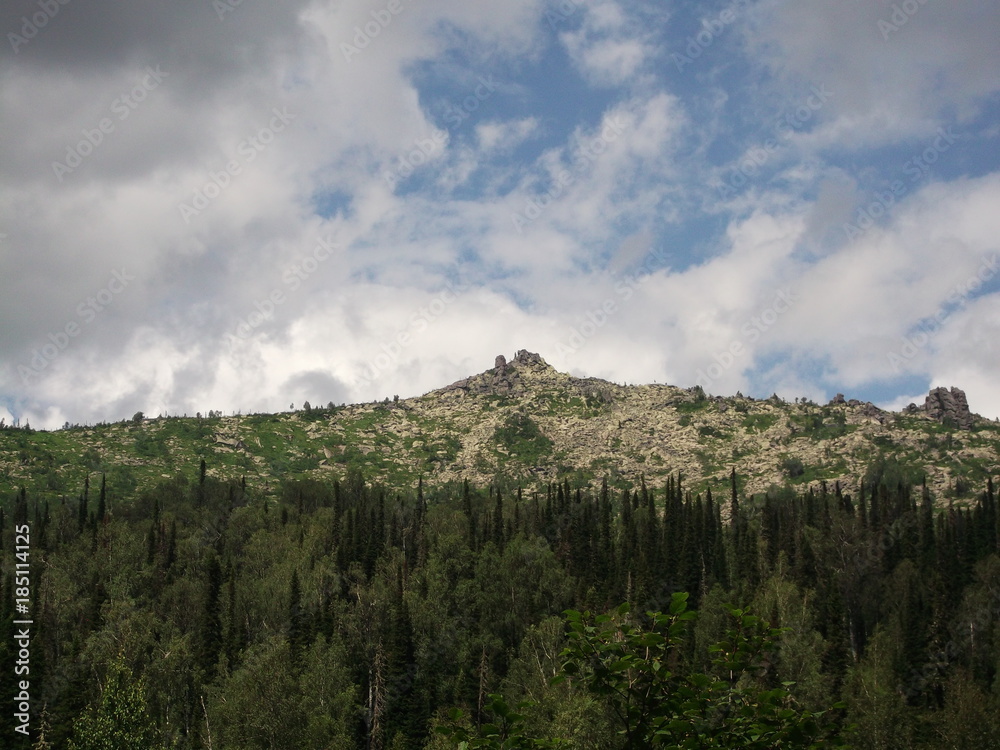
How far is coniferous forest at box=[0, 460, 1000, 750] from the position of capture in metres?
96.1

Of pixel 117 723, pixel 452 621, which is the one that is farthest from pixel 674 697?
pixel 452 621

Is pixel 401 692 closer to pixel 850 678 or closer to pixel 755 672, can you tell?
pixel 850 678

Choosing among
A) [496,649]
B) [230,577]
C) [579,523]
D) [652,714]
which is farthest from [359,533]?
[652,714]

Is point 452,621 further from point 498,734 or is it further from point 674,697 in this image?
point 674,697

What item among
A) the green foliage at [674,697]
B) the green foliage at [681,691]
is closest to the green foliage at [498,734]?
the green foliage at [674,697]

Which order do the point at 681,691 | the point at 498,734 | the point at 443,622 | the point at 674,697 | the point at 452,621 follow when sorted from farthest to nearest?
the point at 452,621 → the point at 443,622 → the point at 498,734 → the point at 681,691 → the point at 674,697

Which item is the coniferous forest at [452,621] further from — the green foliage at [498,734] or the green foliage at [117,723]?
the green foliage at [498,734]

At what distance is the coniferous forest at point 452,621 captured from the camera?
315ft

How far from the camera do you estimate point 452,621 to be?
461 ft

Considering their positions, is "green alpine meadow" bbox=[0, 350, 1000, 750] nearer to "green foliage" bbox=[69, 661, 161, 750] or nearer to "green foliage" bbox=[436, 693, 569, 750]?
"green foliage" bbox=[69, 661, 161, 750]

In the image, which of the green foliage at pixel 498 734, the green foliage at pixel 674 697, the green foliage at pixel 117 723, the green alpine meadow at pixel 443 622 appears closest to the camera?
the green foliage at pixel 498 734

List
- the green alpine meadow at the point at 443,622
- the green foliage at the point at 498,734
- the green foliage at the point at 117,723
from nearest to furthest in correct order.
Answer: the green foliage at the point at 498,734 < the green foliage at the point at 117,723 < the green alpine meadow at the point at 443,622

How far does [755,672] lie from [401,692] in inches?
4589

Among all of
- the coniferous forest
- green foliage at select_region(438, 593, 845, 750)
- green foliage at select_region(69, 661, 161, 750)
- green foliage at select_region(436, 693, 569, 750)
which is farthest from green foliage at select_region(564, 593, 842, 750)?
green foliage at select_region(69, 661, 161, 750)
